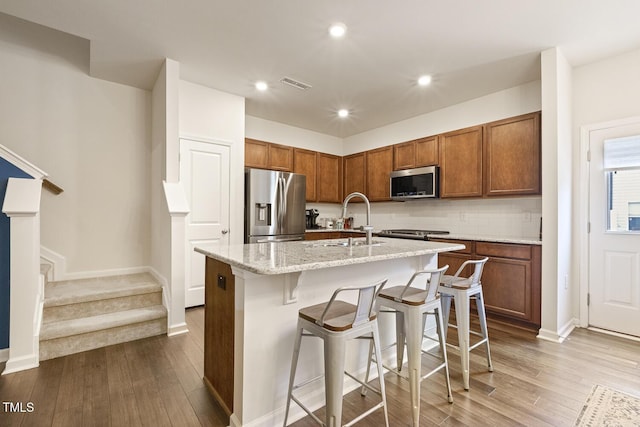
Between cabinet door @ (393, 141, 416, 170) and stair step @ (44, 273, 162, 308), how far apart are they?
3.63 meters

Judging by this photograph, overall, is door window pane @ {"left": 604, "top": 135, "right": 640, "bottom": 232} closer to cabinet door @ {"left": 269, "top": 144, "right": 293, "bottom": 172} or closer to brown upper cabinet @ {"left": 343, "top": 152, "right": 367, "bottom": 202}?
brown upper cabinet @ {"left": 343, "top": 152, "right": 367, "bottom": 202}

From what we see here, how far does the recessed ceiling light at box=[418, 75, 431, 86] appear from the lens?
3.32 meters

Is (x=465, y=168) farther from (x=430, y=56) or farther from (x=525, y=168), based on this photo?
(x=430, y=56)

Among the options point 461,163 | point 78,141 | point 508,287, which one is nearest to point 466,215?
point 461,163

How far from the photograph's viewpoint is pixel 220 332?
71.7 inches

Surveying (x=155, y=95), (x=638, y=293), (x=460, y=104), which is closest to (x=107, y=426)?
(x=155, y=95)

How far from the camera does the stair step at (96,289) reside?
2607 mm

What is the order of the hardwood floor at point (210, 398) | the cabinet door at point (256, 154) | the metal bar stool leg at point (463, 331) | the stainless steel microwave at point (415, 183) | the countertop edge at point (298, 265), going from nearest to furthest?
the countertop edge at point (298, 265) < the hardwood floor at point (210, 398) < the metal bar stool leg at point (463, 331) < the stainless steel microwave at point (415, 183) < the cabinet door at point (256, 154)

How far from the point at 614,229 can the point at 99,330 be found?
4840mm

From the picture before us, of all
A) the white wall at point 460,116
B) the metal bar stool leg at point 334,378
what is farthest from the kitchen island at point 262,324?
the white wall at point 460,116

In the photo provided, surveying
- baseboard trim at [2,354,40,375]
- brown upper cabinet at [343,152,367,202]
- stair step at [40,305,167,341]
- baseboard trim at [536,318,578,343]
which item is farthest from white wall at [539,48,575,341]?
baseboard trim at [2,354,40,375]

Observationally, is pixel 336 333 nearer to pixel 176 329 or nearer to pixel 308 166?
pixel 176 329

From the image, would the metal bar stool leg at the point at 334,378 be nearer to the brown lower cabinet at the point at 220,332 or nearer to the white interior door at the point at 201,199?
the brown lower cabinet at the point at 220,332

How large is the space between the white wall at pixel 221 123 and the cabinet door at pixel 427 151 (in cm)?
252
